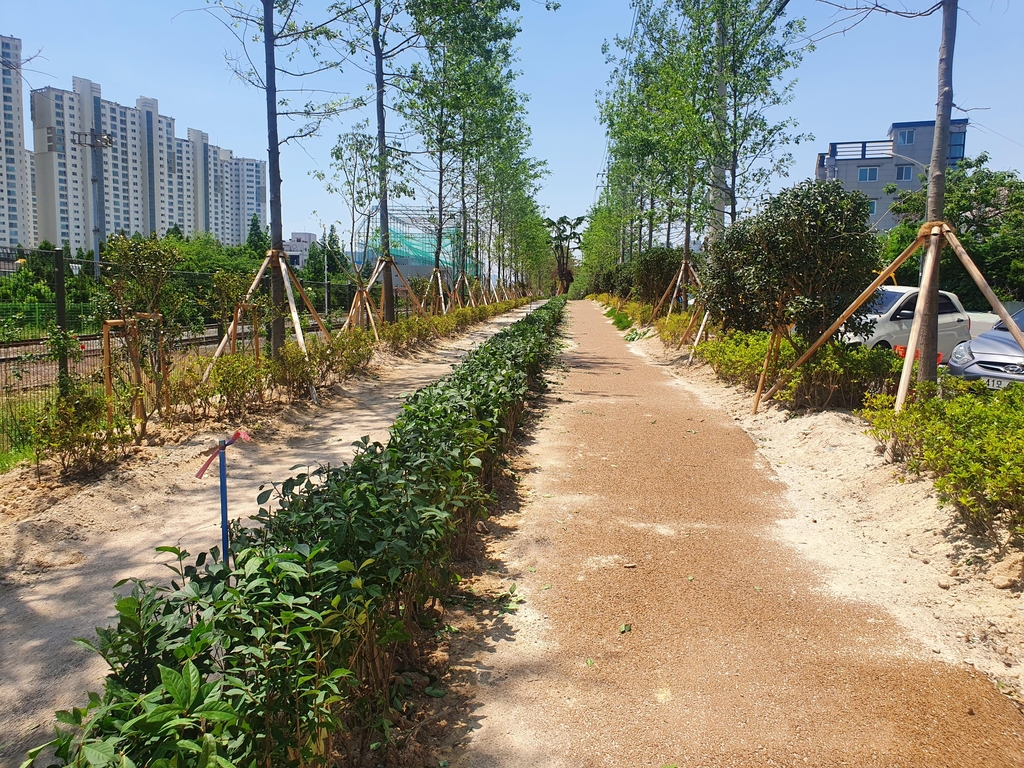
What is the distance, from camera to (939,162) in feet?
20.5

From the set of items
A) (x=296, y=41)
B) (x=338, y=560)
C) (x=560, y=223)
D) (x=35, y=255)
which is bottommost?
(x=338, y=560)

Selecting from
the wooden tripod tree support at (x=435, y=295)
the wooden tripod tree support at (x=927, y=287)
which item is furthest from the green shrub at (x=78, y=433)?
the wooden tripod tree support at (x=435, y=295)

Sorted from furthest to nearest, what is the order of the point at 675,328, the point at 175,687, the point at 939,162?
the point at 675,328, the point at 939,162, the point at 175,687

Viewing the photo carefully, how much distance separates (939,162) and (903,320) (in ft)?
18.4

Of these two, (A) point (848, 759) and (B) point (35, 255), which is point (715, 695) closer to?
(A) point (848, 759)

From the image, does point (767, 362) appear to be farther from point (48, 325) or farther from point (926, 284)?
point (48, 325)

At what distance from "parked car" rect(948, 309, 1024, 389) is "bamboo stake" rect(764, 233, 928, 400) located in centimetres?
189

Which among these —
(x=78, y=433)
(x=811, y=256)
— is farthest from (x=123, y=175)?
(x=811, y=256)

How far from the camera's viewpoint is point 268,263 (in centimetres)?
985

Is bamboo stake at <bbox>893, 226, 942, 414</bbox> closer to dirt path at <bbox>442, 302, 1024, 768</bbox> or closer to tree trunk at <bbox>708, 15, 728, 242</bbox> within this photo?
dirt path at <bbox>442, 302, 1024, 768</bbox>

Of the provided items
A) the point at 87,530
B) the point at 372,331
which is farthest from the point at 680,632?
the point at 372,331

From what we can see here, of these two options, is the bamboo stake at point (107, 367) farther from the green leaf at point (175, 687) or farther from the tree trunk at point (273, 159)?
the green leaf at point (175, 687)

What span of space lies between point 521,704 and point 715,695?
0.80 metres

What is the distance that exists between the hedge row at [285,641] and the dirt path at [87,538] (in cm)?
85
